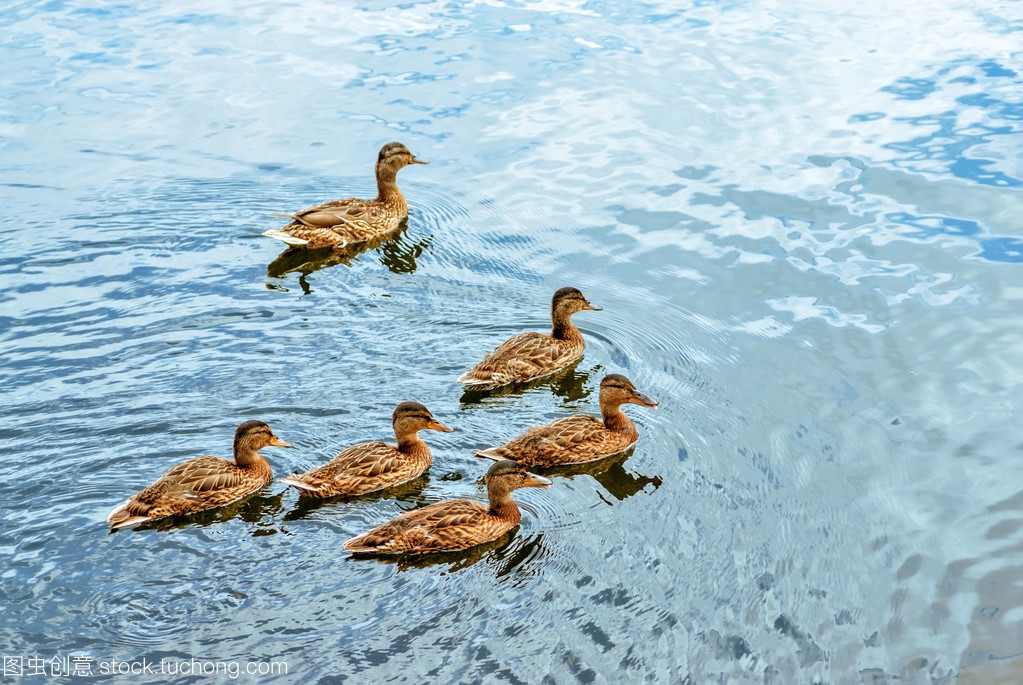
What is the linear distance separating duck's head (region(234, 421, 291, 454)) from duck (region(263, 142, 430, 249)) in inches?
137

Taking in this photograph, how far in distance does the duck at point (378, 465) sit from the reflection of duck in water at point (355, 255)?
2.88 m

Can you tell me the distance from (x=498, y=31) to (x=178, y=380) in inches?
330

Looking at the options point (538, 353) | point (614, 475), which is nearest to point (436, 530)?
point (614, 475)

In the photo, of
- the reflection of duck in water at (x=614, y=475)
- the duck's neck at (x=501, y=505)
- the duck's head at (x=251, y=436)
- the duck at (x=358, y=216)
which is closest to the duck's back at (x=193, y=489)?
the duck's head at (x=251, y=436)

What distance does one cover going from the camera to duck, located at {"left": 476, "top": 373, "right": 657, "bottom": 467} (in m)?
8.05

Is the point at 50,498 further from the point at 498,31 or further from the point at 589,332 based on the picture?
the point at 498,31

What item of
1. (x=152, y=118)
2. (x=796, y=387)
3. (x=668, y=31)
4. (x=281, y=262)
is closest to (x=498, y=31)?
(x=668, y=31)

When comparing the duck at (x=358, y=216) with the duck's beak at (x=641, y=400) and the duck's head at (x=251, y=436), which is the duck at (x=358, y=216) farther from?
the duck's beak at (x=641, y=400)

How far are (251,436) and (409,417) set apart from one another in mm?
979

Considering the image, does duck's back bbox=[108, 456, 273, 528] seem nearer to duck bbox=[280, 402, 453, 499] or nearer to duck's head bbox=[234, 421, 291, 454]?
duck's head bbox=[234, 421, 291, 454]

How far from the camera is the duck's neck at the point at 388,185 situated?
1190 cm

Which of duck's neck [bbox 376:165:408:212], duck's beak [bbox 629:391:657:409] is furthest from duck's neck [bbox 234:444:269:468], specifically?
duck's neck [bbox 376:165:408:212]

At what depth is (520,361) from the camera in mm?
9055

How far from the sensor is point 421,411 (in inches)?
311
